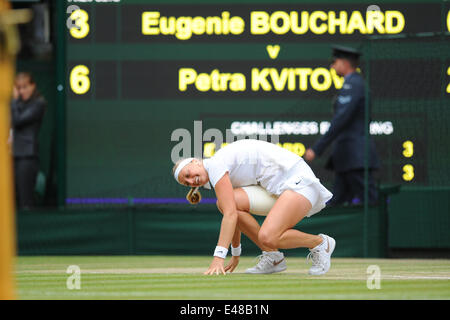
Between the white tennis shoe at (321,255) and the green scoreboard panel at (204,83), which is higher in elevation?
the green scoreboard panel at (204,83)

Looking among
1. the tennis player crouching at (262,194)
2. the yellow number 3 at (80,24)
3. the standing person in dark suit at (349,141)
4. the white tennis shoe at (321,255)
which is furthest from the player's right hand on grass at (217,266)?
the yellow number 3 at (80,24)

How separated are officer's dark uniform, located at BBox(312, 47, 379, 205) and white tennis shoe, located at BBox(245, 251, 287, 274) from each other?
137 inches

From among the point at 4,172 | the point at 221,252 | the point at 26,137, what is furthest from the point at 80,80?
the point at 4,172

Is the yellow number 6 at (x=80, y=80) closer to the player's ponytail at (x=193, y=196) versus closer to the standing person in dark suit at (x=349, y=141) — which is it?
the standing person in dark suit at (x=349, y=141)

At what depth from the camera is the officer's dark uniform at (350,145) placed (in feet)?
33.9

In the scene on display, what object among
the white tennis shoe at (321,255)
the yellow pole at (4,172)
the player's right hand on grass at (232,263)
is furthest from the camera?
the player's right hand on grass at (232,263)

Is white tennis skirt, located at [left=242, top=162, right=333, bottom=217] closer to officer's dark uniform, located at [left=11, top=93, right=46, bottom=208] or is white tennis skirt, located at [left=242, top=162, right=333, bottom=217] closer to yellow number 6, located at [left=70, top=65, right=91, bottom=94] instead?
yellow number 6, located at [left=70, top=65, right=91, bottom=94]

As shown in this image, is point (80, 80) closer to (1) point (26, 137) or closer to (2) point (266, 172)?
(1) point (26, 137)

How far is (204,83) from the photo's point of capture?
1074 centimetres

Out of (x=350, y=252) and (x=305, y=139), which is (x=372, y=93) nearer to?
(x=305, y=139)

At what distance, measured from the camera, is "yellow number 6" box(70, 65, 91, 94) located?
10.8m

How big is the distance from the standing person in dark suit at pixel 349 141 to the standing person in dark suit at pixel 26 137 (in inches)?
125
